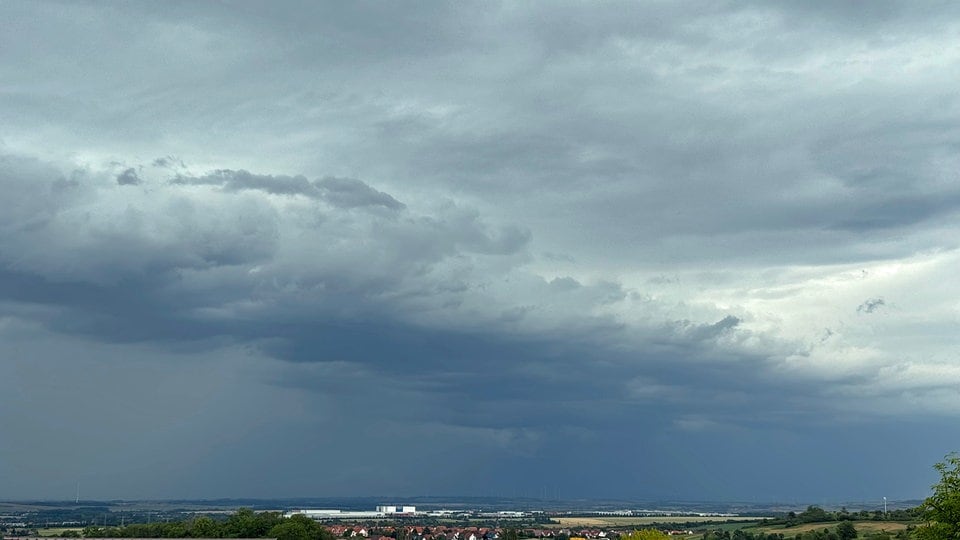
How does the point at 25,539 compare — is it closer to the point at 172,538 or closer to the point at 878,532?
the point at 172,538

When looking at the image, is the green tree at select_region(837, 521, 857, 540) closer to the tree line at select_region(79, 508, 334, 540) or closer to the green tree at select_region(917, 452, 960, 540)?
the tree line at select_region(79, 508, 334, 540)

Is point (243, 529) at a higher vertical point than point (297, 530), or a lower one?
higher

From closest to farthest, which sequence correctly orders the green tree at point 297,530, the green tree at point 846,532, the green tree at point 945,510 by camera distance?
the green tree at point 945,510, the green tree at point 297,530, the green tree at point 846,532

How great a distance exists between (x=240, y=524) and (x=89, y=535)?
116 ft

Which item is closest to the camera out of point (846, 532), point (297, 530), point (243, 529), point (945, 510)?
point (945, 510)

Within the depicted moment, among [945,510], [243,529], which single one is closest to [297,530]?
[243,529]

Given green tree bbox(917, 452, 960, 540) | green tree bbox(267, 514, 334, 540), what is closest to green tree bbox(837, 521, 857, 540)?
green tree bbox(267, 514, 334, 540)

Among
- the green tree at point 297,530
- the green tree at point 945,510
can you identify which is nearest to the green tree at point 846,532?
the green tree at point 297,530

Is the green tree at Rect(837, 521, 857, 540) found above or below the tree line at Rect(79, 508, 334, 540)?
below

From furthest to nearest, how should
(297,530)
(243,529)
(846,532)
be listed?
(846,532)
(243,529)
(297,530)

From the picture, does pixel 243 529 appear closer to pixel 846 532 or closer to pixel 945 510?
pixel 846 532

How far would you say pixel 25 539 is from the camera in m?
197

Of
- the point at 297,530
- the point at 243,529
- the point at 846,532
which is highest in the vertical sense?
the point at 243,529

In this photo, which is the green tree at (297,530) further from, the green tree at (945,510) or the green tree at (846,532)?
the green tree at (945,510)
